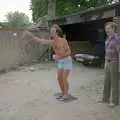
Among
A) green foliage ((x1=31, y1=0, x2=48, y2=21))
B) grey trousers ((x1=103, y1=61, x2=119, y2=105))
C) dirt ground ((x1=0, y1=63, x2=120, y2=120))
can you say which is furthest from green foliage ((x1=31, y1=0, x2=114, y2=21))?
grey trousers ((x1=103, y1=61, x2=119, y2=105))

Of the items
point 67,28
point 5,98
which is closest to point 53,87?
point 5,98

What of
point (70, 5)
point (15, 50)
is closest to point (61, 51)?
point (15, 50)

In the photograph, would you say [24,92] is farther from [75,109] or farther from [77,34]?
[77,34]

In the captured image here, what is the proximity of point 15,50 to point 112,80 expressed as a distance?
37.1 feet

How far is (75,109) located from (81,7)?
25400mm

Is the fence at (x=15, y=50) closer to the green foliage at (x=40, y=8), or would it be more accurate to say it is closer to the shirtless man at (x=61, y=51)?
the shirtless man at (x=61, y=51)

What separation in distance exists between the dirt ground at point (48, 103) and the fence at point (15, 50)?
478 centimetres

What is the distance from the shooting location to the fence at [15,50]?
58.5 ft

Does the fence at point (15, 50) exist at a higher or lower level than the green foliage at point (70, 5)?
lower

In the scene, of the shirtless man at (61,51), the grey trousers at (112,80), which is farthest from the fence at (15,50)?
the grey trousers at (112,80)

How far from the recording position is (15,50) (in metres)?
19.2

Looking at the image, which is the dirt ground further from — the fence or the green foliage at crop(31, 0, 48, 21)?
the green foliage at crop(31, 0, 48, 21)

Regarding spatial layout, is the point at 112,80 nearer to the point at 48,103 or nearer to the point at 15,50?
the point at 48,103

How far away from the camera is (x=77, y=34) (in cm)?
2500
